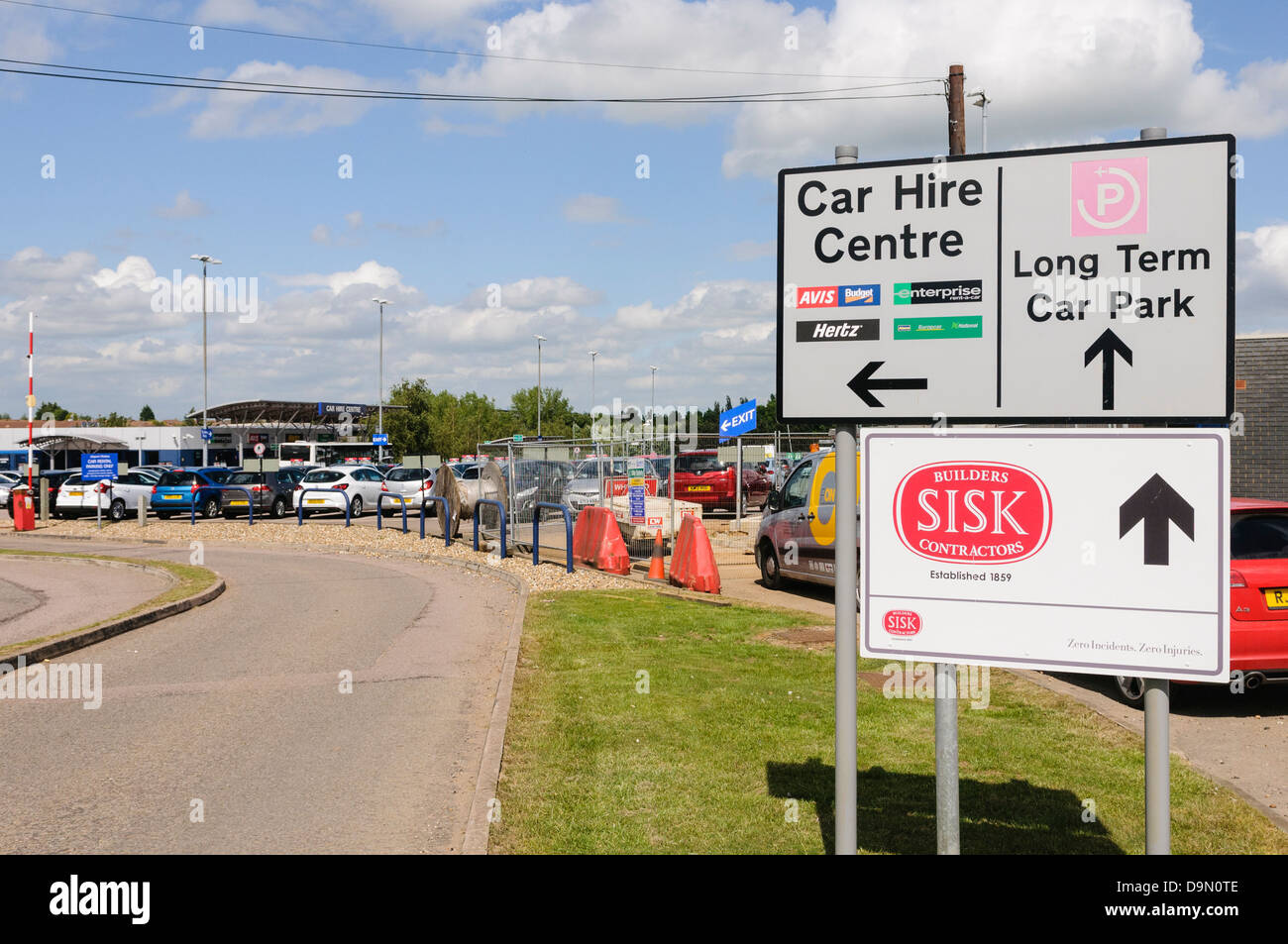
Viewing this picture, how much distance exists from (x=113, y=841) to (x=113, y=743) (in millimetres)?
2311

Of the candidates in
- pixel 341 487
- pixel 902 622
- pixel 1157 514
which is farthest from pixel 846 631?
pixel 341 487

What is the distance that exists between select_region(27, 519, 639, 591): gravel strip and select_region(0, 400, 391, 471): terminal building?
2210 centimetres

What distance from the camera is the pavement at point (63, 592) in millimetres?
13305

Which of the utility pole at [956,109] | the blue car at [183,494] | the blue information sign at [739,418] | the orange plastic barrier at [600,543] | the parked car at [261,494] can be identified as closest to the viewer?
the orange plastic barrier at [600,543]

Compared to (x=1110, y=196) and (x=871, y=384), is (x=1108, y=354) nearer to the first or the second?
(x=1110, y=196)

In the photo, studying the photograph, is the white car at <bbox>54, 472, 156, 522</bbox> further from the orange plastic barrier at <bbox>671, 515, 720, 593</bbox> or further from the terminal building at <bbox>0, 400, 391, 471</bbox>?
the orange plastic barrier at <bbox>671, 515, 720, 593</bbox>

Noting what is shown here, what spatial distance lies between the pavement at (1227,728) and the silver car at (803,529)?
4.65m

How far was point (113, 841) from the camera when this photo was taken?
557 centimetres

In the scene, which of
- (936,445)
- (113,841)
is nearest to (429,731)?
(113,841)

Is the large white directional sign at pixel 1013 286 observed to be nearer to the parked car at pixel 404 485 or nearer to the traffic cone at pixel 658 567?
the traffic cone at pixel 658 567

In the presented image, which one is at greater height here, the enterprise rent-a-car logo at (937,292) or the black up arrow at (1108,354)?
the enterprise rent-a-car logo at (937,292)

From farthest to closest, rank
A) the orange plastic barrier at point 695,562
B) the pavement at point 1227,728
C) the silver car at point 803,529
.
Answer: the orange plastic barrier at point 695,562, the silver car at point 803,529, the pavement at point 1227,728

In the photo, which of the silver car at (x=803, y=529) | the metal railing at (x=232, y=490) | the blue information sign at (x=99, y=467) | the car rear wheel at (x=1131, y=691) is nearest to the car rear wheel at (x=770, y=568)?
the silver car at (x=803, y=529)
